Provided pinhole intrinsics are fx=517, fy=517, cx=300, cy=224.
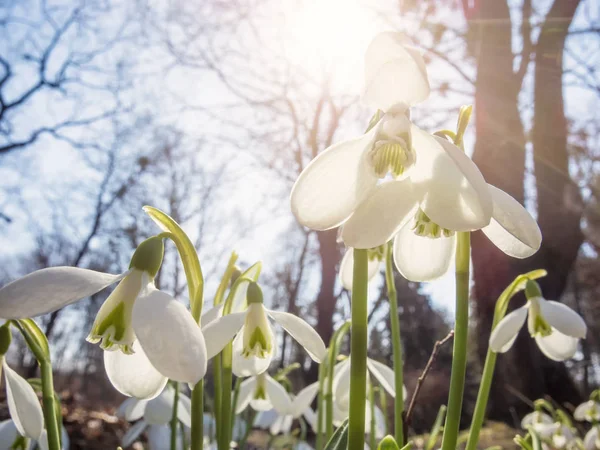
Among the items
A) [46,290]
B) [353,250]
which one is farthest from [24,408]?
[353,250]

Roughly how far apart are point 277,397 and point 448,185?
1154 mm

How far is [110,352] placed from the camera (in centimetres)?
75

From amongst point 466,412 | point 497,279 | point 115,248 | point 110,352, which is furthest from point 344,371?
point 115,248

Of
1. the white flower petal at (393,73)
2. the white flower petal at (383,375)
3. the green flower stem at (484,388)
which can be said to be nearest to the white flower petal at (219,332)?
the white flower petal at (393,73)

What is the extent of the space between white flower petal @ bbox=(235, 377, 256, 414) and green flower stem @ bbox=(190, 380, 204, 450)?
3.00ft

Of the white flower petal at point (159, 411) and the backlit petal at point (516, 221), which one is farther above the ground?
the backlit petal at point (516, 221)

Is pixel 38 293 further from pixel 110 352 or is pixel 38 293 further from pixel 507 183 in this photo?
pixel 507 183

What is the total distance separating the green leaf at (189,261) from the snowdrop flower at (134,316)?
3cm

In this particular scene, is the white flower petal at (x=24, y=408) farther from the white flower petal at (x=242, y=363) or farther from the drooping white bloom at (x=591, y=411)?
the drooping white bloom at (x=591, y=411)

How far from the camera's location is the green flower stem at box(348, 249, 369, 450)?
0.64m

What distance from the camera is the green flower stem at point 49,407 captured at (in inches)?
31.8

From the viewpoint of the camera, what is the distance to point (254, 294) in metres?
0.86

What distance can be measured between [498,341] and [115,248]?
12.8m

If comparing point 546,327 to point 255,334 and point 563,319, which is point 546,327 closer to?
point 563,319
